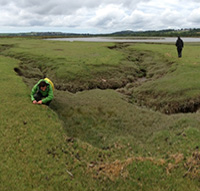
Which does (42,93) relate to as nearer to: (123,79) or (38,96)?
(38,96)

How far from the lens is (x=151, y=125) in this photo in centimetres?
1473

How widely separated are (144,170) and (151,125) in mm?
6449

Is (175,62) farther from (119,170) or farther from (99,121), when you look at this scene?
(119,170)

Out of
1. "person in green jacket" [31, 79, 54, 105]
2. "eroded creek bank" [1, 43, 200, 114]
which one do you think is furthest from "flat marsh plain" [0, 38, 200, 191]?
"person in green jacket" [31, 79, 54, 105]

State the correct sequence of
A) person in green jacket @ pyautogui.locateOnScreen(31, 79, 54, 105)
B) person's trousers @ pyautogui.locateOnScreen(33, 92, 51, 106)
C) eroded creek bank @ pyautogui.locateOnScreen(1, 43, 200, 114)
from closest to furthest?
person in green jacket @ pyautogui.locateOnScreen(31, 79, 54, 105)
person's trousers @ pyautogui.locateOnScreen(33, 92, 51, 106)
eroded creek bank @ pyautogui.locateOnScreen(1, 43, 200, 114)

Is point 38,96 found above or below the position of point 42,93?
below

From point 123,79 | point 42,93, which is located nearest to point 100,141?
point 42,93

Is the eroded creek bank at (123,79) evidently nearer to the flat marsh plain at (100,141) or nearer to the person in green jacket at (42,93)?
the flat marsh plain at (100,141)

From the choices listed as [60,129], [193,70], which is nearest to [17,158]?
[60,129]

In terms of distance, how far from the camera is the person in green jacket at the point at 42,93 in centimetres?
1348

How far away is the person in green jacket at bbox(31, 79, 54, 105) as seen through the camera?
13477mm

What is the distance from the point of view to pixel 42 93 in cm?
1424

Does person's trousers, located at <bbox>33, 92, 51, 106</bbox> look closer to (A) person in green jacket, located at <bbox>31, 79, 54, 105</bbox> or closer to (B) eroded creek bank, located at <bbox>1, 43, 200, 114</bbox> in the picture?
(A) person in green jacket, located at <bbox>31, 79, 54, 105</bbox>

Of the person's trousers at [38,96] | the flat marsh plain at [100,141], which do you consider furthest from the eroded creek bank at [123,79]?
the person's trousers at [38,96]
